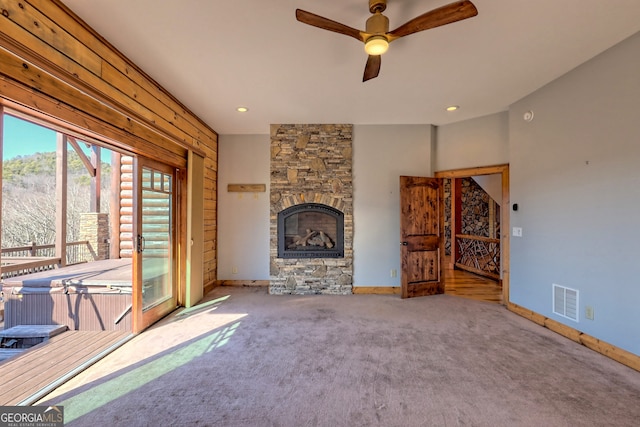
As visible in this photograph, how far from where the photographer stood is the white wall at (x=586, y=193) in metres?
2.36

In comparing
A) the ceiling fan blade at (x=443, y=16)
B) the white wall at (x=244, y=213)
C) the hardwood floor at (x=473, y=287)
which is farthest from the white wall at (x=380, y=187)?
the ceiling fan blade at (x=443, y=16)

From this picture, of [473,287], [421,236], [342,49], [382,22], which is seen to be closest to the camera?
[382,22]

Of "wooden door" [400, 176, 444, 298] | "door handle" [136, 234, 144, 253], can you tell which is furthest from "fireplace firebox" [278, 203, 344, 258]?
"door handle" [136, 234, 144, 253]

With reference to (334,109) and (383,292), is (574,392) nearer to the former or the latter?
(383,292)

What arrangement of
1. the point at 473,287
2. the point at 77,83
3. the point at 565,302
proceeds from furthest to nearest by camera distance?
the point at 473,287, the point at 565,302, the point at 77,83

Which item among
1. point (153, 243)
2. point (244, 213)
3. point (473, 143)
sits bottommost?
point (153, 243)

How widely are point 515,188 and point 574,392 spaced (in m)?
2.55

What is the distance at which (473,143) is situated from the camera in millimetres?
4184

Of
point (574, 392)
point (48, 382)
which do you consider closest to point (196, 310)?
point (48, 382)

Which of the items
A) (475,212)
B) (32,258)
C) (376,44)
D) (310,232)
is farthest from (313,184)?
(32,258)

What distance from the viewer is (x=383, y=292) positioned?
4461mm

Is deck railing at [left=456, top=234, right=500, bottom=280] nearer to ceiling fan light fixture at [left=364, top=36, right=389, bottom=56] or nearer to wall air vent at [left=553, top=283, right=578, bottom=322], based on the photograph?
wall air vent at [left=553, top=283, right=578, bottom=322]

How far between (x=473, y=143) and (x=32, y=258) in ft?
25.8

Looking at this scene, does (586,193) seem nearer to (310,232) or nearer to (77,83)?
(310,232)
